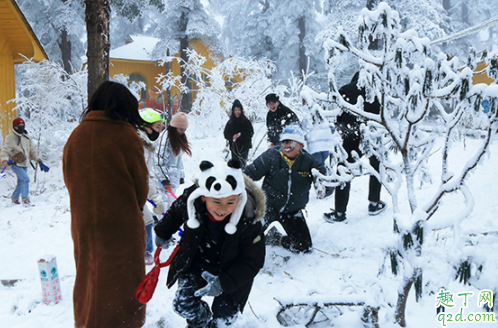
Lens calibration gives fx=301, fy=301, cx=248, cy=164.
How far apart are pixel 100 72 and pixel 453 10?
2843cm

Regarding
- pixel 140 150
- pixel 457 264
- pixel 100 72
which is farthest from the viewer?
pixel 100 72

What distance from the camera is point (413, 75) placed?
2.25m

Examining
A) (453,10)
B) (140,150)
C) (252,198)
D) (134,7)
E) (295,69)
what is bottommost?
(252,198)

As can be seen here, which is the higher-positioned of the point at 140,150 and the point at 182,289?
the point at 140,150

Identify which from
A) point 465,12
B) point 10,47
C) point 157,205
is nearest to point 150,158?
point 157,205

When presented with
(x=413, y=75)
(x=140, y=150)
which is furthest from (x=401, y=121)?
(x=140, y=150)

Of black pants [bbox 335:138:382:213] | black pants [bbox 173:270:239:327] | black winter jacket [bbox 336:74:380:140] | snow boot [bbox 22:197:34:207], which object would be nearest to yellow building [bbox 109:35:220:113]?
snow boot [bbox 22:197:34:207]

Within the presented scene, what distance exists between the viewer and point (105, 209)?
1885 mm

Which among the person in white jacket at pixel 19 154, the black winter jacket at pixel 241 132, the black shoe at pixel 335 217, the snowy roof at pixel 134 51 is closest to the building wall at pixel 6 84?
the person in white jacket at pixel 19 154

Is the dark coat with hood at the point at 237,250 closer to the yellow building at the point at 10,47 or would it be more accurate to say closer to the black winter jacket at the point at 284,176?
the black winter jacket at the point at 284,176

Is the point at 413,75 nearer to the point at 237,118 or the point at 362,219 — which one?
the point at 362,219

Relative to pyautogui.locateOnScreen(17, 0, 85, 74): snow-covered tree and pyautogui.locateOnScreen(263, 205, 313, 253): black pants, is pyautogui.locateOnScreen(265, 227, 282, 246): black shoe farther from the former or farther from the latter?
pyautogui.locateOnScreen(17, 0, 85, 74): snow-covered tree

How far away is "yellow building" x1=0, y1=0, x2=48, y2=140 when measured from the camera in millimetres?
9680

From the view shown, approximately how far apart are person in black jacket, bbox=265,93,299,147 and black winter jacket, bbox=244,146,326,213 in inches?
61.2
